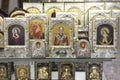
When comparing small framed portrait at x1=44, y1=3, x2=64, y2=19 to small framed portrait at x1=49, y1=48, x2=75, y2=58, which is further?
small framed portrait at x1=44, y1=3, x2=64, y2=19

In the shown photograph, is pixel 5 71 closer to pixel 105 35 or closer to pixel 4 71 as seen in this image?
pixel 4 71

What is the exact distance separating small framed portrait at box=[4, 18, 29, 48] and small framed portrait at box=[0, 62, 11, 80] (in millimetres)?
103

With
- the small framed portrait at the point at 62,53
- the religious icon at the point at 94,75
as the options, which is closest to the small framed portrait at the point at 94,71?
the religious icon at the point at 94,75

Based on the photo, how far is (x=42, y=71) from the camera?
1386mm

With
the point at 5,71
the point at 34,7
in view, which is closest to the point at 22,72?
the point at 5,71

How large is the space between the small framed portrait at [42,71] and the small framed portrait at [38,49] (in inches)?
1.6

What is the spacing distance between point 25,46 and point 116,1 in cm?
111

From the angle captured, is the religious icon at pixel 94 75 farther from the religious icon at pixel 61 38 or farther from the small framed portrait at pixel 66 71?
the religious icon at pixel 61 38

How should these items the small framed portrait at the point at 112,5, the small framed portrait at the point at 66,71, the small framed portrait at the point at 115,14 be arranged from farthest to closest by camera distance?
the small framed portrait at the point at 112,5 < the small framed portrait at the point at 115,14 < the small framed portrait at the point at 66,71

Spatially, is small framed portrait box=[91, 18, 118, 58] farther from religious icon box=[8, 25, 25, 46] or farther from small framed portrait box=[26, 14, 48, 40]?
religious icon box=[8, 25, 25, 46]

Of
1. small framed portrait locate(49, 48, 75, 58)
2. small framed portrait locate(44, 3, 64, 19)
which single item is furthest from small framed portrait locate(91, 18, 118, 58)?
small framed portrait locate(44, 3, 64, 19)

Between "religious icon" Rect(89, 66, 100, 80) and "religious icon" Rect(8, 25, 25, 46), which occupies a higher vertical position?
"religious icon" Rect(8, 25, 25, 46)

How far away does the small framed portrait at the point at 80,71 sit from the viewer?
4.57 feet

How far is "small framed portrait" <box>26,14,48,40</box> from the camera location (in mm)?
1398
